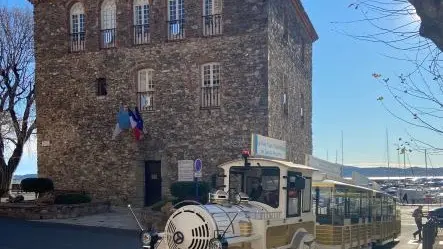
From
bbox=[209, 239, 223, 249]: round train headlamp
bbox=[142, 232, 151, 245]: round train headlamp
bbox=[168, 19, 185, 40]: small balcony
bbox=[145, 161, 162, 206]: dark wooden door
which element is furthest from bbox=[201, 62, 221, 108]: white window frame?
bbox=[209, 239, 223, 249]: round train headlamp

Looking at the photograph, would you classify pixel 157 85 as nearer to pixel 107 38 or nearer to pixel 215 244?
pixel 107 38

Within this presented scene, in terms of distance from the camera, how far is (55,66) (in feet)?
94.0

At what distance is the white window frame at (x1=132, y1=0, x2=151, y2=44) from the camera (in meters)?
26.6

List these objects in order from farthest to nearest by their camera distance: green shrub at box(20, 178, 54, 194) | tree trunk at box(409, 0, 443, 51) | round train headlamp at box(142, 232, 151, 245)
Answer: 1. green shrub at box(20, 178, 54, 194)
2. round train headlamp at box(142, 232, 151, 245)
3. tree trunk at box(409, 0, 443, 51)

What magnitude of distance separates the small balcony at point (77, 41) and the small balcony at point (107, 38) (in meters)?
1.20

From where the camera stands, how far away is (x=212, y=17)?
25.0m

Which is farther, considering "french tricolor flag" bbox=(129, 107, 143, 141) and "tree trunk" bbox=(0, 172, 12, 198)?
"tree trunk" bbox=(0, 172, 12, 198)

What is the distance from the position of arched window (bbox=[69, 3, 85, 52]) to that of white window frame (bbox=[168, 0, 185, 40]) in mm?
5231

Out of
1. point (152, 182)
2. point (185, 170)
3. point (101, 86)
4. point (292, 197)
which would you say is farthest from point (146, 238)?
point (101, 86)

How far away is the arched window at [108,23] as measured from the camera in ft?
89.8

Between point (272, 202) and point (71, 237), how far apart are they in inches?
397

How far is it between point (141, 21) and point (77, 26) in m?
4.00

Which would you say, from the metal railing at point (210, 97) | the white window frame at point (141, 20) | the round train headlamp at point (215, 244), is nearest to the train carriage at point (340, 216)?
the round train headlamp at point (215, 244)

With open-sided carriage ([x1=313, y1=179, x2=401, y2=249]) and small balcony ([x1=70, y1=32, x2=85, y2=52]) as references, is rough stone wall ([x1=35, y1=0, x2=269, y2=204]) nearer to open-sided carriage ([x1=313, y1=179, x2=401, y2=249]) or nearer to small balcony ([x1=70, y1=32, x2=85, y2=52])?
small balcony ([x1=70, y1=32, x2=85, y2=52])
